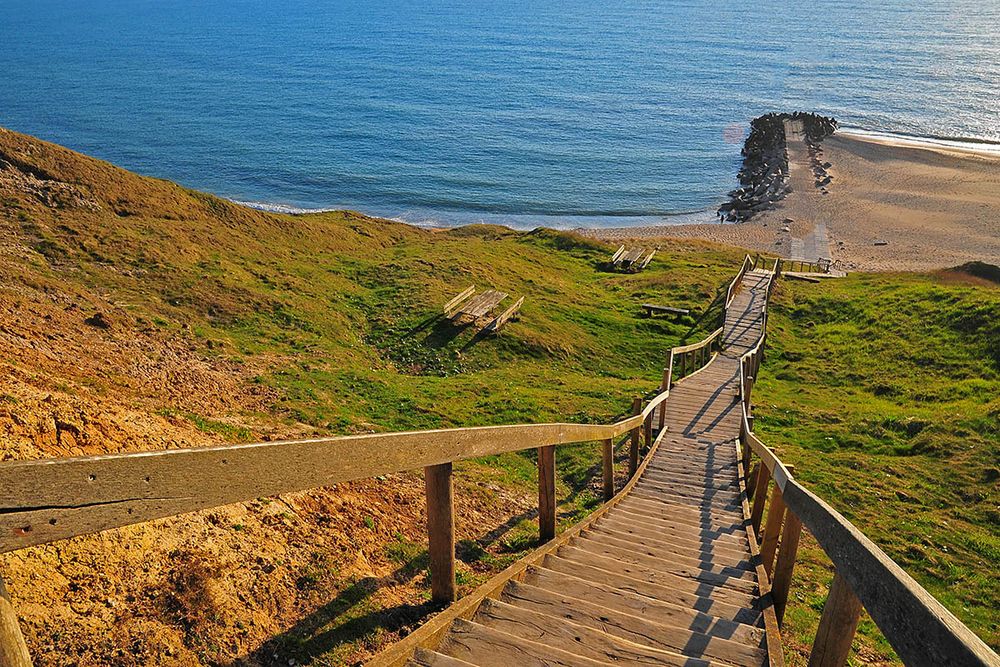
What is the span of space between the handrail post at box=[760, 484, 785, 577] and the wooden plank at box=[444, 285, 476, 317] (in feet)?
48.6

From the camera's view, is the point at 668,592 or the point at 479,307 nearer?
the point at 668,592

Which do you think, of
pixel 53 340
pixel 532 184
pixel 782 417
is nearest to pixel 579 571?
pixel 53 340

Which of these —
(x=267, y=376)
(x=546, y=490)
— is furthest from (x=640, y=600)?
(x=267, y=376)

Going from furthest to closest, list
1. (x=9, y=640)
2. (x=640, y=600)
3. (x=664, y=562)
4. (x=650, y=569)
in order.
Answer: (x=664, y=562)
(x=650, y=569)
(x=640, y=600)
(x=9, y=640)

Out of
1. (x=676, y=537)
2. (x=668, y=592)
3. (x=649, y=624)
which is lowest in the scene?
(x=676, y=537)

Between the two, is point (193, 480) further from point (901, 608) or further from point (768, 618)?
point (768, 618)

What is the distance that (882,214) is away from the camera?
53156 millimetres

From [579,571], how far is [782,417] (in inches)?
531

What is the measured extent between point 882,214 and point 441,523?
59.8m

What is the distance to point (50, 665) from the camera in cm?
321

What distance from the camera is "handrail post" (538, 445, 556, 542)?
635 centimetres

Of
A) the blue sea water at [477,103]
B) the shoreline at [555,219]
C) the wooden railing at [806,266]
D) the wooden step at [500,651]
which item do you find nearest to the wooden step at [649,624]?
the wooden step at [500,651]

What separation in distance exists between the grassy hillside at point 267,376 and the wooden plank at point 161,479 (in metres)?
1.44

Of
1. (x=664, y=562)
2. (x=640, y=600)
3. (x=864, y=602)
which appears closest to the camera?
(x=864, y=602)
